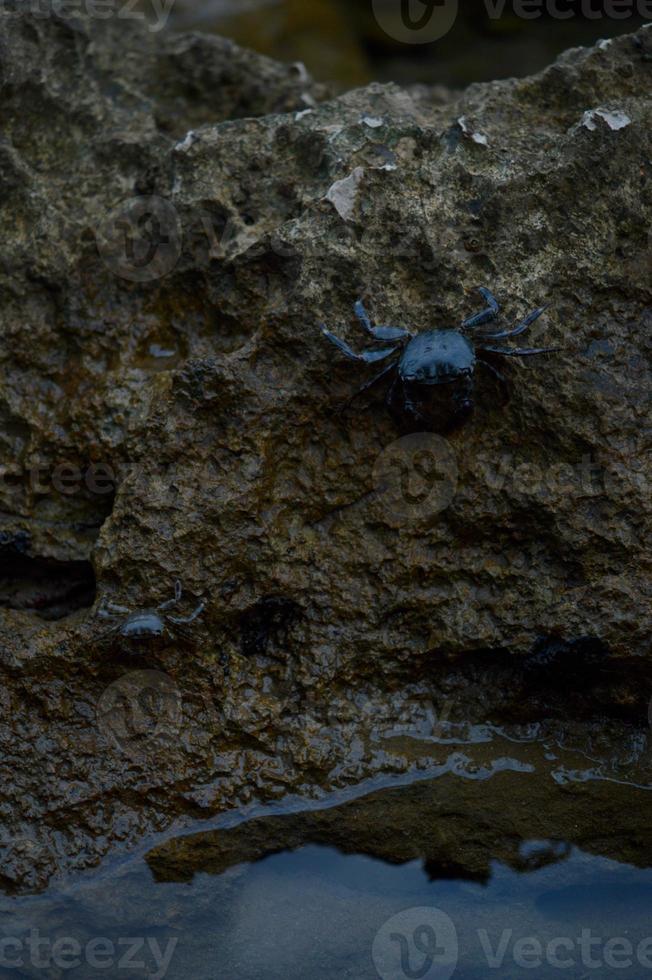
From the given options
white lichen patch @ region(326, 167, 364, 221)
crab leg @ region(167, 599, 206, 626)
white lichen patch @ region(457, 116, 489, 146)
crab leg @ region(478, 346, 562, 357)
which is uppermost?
white lichen patch @ region(457, 116, 489, 146)

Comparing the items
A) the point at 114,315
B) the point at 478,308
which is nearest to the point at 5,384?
the point at 114,315

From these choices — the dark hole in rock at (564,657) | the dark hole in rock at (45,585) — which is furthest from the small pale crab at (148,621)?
the dark hole in rock at (564,657)

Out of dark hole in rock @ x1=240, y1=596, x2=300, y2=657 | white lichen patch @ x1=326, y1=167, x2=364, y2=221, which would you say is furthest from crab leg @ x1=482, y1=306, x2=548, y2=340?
dark hole in rock @ x1=240, y1=596, x2=300, y2=657

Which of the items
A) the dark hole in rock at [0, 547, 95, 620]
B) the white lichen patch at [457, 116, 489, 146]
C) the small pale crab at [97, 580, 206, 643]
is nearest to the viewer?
the small pale crab at [97, 580, 206, 643]

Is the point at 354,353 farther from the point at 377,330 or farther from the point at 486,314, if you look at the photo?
the point at 486,314

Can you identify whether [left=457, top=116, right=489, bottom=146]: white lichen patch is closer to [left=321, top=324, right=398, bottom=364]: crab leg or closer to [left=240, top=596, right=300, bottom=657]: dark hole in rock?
[left=321, top=324, right=398, bottom=364]: crab leg

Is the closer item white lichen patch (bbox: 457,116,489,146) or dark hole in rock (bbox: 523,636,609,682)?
dark hole in rock (bbox: 523,636,609,682)

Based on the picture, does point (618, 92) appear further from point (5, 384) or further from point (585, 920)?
point (585, 920)

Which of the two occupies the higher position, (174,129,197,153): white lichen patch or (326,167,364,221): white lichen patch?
(174,129,197,153): white lichen patch
